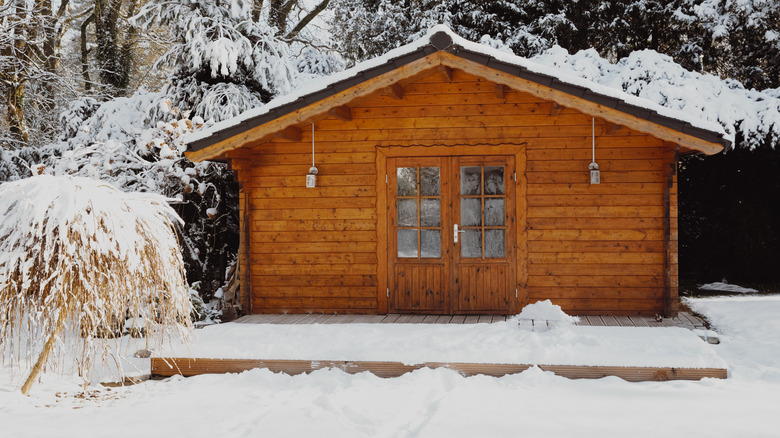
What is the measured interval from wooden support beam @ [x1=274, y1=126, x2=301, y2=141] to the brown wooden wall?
3.8 inches

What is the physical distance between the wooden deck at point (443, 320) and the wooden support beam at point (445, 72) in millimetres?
2661

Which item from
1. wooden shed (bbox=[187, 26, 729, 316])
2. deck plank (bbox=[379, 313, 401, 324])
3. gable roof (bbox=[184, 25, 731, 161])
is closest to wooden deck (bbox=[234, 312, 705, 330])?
deck plank (bbox=[379, 313, 401, 324])

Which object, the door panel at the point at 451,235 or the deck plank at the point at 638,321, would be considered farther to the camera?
the door panel at the point at 451,235

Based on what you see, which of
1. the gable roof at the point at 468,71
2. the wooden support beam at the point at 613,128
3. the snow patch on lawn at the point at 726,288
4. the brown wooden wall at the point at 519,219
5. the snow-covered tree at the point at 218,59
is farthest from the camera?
the snow patch on lawn at the point at 726,288

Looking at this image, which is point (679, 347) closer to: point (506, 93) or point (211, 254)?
point (506, 93)

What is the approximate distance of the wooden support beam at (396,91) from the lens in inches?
269

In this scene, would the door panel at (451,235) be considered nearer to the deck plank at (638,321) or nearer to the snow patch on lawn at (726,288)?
the deck plank at (638,321)

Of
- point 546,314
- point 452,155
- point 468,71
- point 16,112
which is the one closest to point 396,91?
point 468,71

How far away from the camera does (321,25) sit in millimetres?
16547

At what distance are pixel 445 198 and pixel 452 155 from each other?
1.61 ft

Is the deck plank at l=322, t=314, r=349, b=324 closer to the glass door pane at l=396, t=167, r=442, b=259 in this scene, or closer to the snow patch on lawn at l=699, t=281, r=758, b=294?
the glass door pane at l=396, t=167, r=442, b=259

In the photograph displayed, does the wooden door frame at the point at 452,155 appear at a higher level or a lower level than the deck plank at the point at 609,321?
higher

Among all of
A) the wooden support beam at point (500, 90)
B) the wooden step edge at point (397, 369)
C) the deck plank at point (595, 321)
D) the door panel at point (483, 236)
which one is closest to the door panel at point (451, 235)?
the door panel at point (483, 236)

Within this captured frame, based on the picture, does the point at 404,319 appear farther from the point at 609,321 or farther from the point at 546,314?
the point at 609,321
